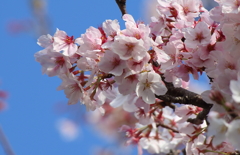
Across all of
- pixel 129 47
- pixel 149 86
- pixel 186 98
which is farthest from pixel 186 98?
pixel 129 47

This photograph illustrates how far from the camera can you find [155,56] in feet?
5.46

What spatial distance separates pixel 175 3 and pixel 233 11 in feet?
1.24

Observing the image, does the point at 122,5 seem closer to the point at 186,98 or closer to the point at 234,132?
the point at 186,98

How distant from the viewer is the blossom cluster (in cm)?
154

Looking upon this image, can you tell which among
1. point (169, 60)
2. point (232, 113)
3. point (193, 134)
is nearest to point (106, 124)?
point (193, 134)

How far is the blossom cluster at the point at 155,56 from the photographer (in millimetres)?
1541

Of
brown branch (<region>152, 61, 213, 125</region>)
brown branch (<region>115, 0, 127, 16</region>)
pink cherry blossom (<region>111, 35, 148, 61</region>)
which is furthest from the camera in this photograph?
brown branch (<region>115, 0, 127, 16</region>)

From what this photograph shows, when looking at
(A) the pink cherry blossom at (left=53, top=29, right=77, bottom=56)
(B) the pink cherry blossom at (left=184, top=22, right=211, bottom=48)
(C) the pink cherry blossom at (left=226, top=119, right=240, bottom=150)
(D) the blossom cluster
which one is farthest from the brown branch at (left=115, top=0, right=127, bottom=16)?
(C) the pink cherry blossom at (left=226, top=119, right=240, bottom=150)

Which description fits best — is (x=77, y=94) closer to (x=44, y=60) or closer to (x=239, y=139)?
(x=44, y=60)

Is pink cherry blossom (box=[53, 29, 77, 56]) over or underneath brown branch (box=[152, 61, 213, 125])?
over

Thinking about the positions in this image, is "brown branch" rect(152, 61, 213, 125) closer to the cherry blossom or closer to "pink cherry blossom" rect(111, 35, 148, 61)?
the cherry blossom

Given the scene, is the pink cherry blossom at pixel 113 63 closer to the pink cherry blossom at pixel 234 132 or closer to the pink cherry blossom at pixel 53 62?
the pink cherry blossom at pixel 53 62

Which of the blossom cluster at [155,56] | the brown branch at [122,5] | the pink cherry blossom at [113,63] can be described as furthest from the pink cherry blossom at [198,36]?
the brown branch at [122,5]

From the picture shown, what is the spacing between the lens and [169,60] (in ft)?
5.46
